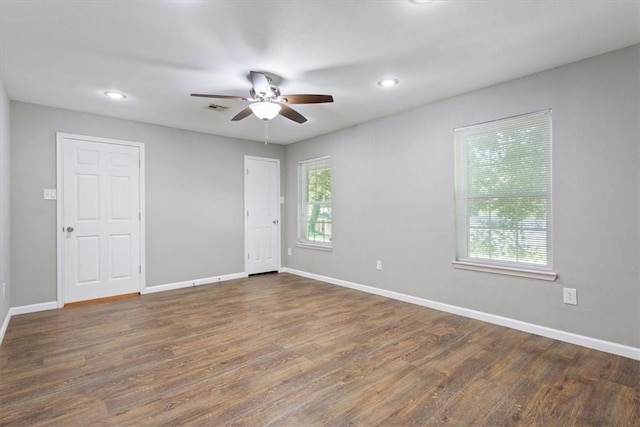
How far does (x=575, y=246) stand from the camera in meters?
2.73

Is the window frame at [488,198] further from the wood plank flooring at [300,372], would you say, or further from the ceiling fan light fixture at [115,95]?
the ceiling fan light fixture at [115,95]

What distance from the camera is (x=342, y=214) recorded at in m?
4.98

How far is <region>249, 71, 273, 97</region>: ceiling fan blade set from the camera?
2779 mm

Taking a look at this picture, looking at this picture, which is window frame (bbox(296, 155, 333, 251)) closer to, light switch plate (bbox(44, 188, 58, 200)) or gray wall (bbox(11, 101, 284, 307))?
gray wall (bbox(11, 101, 284, 307))

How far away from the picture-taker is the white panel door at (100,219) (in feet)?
13.1

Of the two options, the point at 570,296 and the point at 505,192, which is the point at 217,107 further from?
the point at 570,296

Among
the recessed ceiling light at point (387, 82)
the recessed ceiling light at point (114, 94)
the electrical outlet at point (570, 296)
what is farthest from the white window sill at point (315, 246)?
the recessed ceiling light at point (114, 94)

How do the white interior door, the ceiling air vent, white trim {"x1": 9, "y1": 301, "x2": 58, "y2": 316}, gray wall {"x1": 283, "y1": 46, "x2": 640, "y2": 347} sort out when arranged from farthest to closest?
the white interior door < the ceiling air vent < white trim {"x1": 9, "y1": 301, "x2": 58, "y2": 316} < gray wall {"x1": 283, "y1": 46, "x2": 640, "y2": 347}

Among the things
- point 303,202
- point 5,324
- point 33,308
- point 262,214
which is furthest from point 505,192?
point 33,308

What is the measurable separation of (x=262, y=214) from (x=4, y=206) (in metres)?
3.36

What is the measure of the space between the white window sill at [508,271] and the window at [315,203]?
2265 mm

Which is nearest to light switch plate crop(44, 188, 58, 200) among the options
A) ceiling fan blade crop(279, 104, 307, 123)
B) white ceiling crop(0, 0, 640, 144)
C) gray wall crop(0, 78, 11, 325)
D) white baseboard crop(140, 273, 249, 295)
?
gray wall crop(0, 78, 11, 325)

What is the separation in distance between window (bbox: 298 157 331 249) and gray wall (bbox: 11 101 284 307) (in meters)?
0.75

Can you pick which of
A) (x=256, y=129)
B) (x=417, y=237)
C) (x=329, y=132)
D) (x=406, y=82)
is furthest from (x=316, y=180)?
(x=406, y=82)
